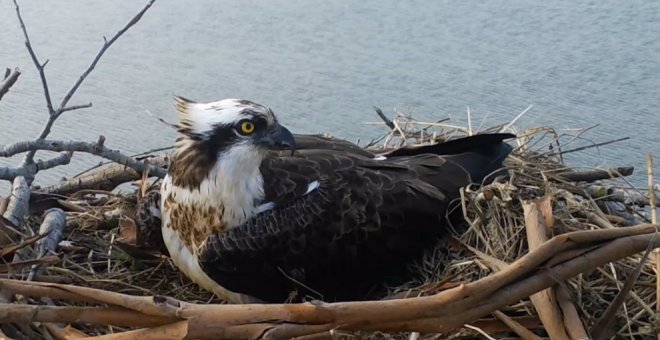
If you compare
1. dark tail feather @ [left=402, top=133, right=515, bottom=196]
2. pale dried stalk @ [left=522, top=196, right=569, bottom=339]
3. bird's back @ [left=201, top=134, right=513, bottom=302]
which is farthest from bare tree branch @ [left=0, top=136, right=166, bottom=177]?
pale dried stalk @ [left=522, top=196, right=569, bottom=339]

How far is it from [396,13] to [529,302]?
156 centimetres

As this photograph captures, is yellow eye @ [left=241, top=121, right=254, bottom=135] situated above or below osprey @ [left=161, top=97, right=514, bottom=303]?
above

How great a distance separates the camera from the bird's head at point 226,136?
2328 mm

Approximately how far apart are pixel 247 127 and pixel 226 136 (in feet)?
0.18

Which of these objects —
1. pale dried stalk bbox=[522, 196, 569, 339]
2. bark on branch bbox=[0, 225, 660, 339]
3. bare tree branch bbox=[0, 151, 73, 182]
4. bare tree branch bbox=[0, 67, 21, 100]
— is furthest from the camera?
bare tree branch bbox=[0, 151, 73, 182]

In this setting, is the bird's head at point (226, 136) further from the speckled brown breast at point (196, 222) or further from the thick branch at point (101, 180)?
the thick branch at point (101, 180)

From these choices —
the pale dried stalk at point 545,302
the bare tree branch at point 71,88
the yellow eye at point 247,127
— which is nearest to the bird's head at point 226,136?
the yellow eye at point 247,127

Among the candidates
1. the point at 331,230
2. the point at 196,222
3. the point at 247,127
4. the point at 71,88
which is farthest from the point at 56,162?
the point at 331,230

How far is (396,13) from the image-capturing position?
3318 millimetres

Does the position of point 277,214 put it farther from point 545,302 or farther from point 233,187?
point 545,302

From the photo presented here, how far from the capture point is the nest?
1581 mm

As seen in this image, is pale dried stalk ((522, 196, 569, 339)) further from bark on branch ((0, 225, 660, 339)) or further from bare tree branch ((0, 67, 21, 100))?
bare tree branch ((0, 67, 21, 100))

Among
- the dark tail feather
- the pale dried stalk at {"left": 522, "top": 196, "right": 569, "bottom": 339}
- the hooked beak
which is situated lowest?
the dark tail feather

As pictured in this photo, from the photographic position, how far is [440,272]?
238 centimetres
